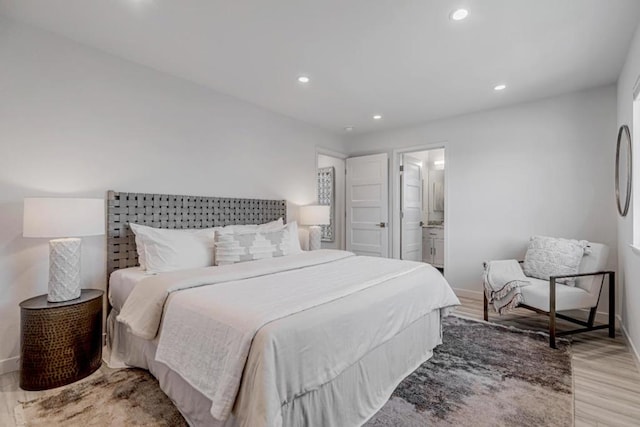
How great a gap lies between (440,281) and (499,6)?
2.06m

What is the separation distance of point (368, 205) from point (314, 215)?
1323mm

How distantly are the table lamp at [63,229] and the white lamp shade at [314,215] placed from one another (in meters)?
2.53

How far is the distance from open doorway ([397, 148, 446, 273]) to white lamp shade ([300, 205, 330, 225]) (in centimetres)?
142

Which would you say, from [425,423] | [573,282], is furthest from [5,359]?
[573,282]

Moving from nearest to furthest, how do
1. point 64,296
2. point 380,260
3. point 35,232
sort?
point 35,232 → point 64,296 → point 380,260

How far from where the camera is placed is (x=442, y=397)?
1.96 metres

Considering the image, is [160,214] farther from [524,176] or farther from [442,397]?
[524,176]

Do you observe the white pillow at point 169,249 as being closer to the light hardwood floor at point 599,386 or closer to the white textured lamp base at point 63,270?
the white textured lamp base at point 63,270

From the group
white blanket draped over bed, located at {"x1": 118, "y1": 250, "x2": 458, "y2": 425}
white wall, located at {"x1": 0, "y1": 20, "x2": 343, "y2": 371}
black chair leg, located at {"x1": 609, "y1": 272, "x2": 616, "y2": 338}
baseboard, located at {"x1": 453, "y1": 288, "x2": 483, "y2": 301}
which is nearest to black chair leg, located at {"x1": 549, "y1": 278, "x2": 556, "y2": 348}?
black chair leg, located at {"x1": 609, "y1": 272, "x2": 616, "y2": 338}

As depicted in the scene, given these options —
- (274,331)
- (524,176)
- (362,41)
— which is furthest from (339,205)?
(274,331)

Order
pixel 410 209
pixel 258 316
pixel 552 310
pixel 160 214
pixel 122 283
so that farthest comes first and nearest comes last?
1. pixel 410 209
2. pixel 160 214
3. pixel 552 310
4. pixel 122 283
5. pixel 258 316

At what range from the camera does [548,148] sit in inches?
145

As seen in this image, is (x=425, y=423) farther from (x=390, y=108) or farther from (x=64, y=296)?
(x=390, y=108)

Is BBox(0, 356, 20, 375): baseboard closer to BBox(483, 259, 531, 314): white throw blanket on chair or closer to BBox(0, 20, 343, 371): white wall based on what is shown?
BBox(0, 20, 343, 371): white wall
